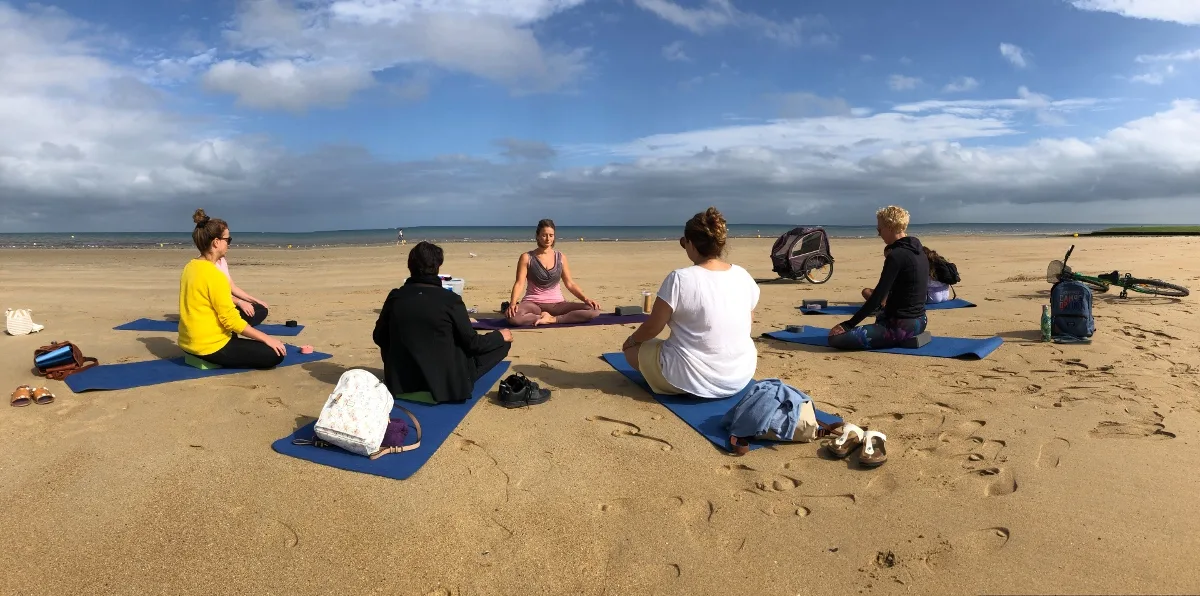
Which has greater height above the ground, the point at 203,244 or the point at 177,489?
the point at 203,244

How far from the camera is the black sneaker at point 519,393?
5031mm

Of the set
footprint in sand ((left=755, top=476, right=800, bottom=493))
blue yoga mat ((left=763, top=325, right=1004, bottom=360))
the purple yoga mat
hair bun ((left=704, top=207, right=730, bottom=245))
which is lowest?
footprint in sand ((left=755, top=476, right=800, bottom=493))

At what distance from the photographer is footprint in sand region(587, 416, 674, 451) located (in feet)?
14.1

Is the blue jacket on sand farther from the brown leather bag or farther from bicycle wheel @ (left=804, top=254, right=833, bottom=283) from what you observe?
bicycle wheel @ (left=804, top=254, right=833, bottom=283)

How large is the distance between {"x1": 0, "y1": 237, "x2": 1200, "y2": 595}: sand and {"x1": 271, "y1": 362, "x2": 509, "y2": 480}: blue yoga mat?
0.08 m

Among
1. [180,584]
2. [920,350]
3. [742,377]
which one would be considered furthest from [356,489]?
[920,350]

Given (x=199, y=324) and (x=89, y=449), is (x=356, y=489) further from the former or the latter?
(x=199, y=324)

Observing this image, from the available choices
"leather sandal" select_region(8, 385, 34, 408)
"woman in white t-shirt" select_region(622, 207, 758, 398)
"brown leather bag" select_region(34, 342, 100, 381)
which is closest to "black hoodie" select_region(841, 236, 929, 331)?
"woman in white t-shirt" select_region(622, 207, 758, 398)

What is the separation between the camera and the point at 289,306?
10.5 meters

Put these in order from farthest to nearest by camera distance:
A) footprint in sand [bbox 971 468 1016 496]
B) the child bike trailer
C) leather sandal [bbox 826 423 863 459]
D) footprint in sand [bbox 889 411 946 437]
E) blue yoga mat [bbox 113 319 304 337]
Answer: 1. the child bike trailer
2. blue yoga mat [bbox 113 319 304 337]
3. footprint in sand [bbox 889 411 946 437]
4. leather sandal [bbox 826 423 863 459]
5. footprint in sand [bbox 971 468 1016 496]

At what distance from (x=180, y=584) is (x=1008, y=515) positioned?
3661 mm

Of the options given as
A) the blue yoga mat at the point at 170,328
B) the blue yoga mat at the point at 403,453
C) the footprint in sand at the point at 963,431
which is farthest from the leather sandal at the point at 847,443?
the blue yoga mat at the point at 170,328

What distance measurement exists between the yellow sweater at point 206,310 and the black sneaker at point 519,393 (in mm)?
2452

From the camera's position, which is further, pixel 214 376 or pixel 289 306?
pixel 289 306
